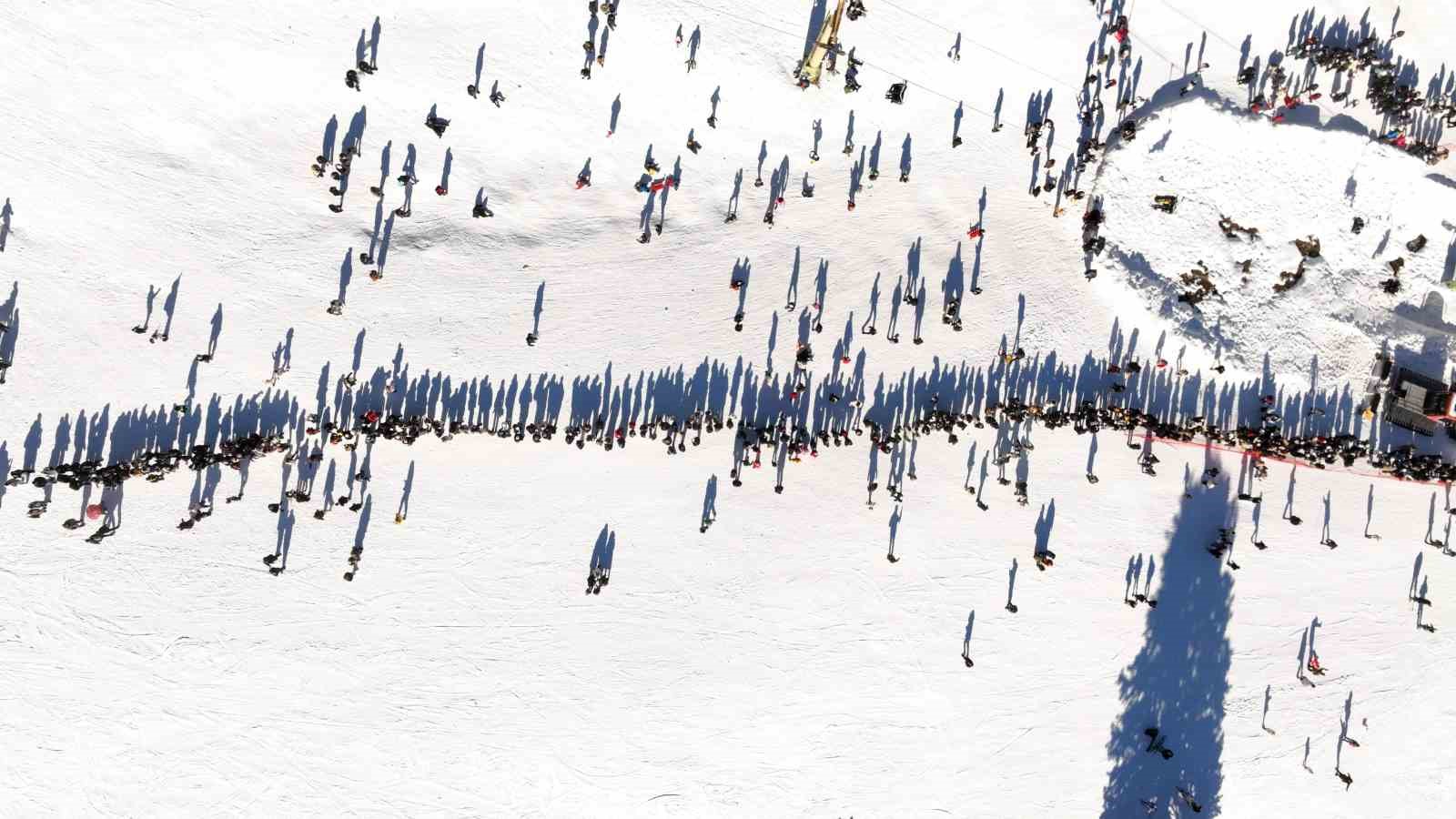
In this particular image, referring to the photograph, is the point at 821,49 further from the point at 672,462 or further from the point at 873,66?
the point at 672,462

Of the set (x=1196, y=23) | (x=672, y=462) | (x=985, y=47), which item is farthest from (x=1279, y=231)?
(x=672, y=462)

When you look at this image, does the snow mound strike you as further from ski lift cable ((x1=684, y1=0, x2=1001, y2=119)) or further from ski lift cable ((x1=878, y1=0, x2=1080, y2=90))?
ski lift cable ((x1=684, y1=0, x2=1001, y2=119))

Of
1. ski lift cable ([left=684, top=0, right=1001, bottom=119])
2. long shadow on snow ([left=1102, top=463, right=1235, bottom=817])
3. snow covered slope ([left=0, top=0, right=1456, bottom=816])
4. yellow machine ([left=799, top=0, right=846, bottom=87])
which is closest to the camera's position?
snow covered slope ([left=0, top=0, right=1456, bottom=816])

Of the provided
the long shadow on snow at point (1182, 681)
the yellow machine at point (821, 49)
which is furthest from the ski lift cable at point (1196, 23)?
the long shadow on snow at point (1182, 681)

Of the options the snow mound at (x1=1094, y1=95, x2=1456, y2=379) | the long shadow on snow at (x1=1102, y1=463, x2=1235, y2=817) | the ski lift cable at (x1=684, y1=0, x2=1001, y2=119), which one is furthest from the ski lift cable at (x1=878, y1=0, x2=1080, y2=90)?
the long shadow on snow at (x1=1102, y1=463, x2=1235, y2=817)

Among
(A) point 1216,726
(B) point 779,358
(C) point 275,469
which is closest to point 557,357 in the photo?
(B) point 779,358
